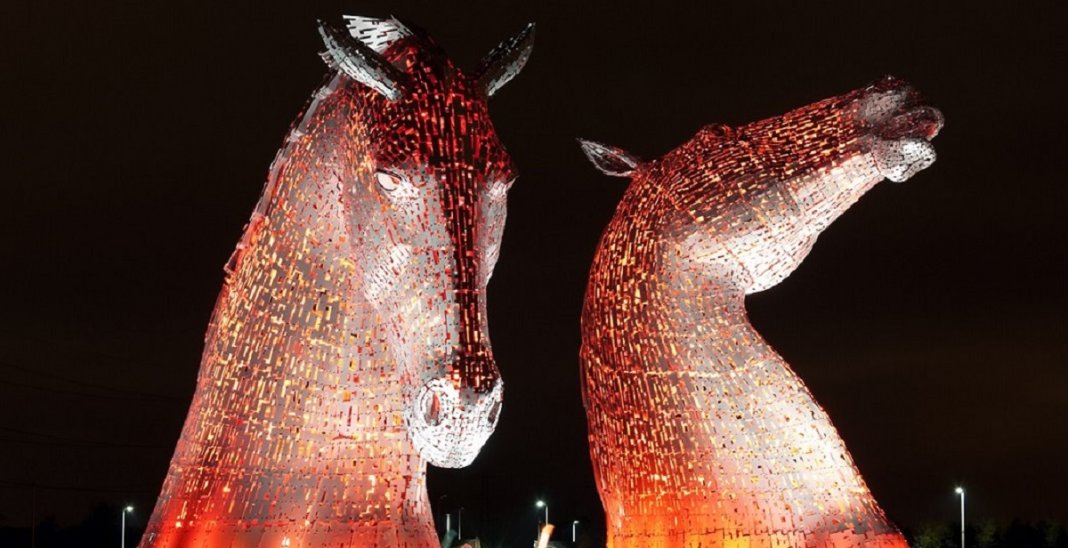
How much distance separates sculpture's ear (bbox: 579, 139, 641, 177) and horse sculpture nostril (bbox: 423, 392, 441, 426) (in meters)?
2.74

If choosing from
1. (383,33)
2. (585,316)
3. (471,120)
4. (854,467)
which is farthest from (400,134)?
(854,467)

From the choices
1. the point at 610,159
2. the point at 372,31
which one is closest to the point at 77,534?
the point at 610,159

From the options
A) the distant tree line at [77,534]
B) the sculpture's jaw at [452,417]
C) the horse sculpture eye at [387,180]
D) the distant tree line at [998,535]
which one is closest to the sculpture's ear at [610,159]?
the horse sculpture eye at [387,180]

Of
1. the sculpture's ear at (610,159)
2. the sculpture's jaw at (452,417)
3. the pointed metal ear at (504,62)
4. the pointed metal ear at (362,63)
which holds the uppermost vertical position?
the sculpture's ear at (610,159)

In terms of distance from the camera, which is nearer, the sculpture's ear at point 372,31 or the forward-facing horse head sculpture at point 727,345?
the sculpture's ear at point 372,31

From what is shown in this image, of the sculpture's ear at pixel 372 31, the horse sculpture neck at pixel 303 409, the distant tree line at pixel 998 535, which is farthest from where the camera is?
the distant tree line at pixel 998 535

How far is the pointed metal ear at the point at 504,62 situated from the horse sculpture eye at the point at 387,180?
61 centimetres

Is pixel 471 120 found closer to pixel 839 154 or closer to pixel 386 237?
pixel 386 237

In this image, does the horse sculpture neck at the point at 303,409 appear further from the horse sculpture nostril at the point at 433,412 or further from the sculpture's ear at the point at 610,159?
the sculpture's ear at the point at 610,159

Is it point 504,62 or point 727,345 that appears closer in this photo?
point 504,62

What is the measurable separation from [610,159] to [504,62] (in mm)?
1807

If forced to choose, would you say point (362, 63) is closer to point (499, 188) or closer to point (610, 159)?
point (499, 188)

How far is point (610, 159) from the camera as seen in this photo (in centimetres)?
697

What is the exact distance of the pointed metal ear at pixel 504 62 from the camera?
5164 millimetres
